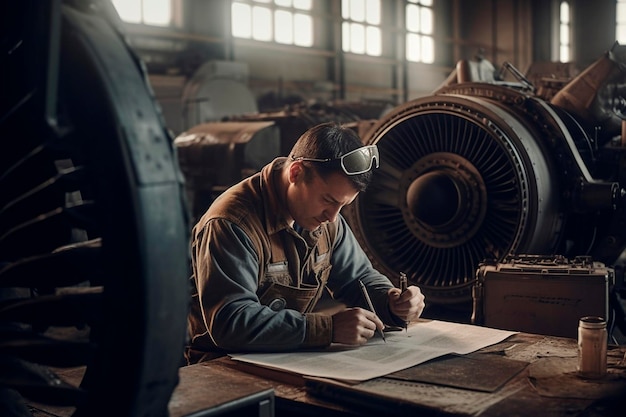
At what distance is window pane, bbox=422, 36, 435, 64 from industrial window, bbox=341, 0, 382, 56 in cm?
124

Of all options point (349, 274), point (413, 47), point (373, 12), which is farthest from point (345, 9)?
point (349, 274)

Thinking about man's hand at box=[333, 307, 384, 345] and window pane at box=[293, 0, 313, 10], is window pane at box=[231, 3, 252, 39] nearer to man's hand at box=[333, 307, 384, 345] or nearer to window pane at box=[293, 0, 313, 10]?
window pane at box=[293, 0, 313, 10]

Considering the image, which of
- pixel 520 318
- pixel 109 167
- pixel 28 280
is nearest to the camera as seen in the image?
pixel 109 167

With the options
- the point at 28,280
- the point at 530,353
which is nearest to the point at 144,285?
the point at 28,280

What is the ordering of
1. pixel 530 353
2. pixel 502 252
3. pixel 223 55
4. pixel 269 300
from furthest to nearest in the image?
pixel 223 55 → pixel 502 252 → pixel 269 300 → pixel 530 353

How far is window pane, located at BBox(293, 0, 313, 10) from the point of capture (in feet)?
37.3

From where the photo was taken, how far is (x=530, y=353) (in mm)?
2139

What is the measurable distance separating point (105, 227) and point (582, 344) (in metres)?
1.22

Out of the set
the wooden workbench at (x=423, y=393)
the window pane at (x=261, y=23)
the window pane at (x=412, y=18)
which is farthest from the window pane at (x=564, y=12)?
the wooden workbench at (x=423, y=393)

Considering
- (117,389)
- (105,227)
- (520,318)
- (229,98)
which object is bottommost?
(520,318)

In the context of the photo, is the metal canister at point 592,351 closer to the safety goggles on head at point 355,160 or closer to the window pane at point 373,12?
the safety goggles on head at point 355,160

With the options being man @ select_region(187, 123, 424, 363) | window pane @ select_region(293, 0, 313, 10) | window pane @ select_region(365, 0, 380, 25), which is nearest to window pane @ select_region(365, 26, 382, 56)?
window pane @ select_region(365, 0, 380, 25)

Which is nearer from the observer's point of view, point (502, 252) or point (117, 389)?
point (117, 389)

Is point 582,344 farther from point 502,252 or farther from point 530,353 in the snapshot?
point 502,252
